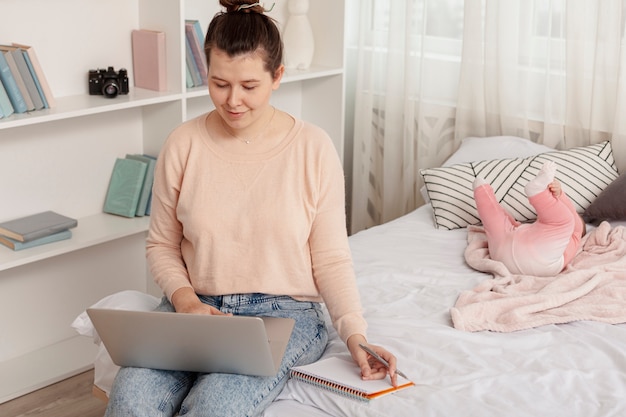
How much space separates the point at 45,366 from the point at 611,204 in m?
1.73

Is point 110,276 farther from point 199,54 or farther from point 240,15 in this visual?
point 240,15

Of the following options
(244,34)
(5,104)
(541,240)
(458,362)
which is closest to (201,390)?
(458,362)

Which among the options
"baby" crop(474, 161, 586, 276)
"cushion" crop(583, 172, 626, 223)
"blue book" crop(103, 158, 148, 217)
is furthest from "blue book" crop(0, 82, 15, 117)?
"cushion" crop(583, 172, 626, 223)

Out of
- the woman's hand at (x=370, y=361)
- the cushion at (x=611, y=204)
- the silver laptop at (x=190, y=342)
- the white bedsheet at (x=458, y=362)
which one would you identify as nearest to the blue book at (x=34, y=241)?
the white bedsheet at (x=458, y=362)

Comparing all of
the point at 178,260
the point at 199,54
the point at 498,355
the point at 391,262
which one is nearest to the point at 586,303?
the point at 498,355

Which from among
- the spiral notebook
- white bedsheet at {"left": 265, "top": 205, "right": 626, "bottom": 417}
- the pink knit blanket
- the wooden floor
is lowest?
the wooden floor

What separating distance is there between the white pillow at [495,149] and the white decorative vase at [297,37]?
70cm

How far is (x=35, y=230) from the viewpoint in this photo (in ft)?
8.22

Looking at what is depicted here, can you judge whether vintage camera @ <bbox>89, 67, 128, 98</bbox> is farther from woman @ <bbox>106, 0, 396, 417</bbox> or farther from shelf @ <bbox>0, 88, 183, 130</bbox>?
woman @ <bbox>106, 0, 396, 417</bbox>

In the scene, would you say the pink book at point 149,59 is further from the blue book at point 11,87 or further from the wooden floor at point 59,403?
the wooden floor at point 59,403

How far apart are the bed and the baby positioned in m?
0.09

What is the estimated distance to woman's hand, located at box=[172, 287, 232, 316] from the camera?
1706 millimetres

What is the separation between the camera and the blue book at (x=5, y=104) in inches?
92.9

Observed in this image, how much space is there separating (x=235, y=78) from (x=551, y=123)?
4.73 feet
